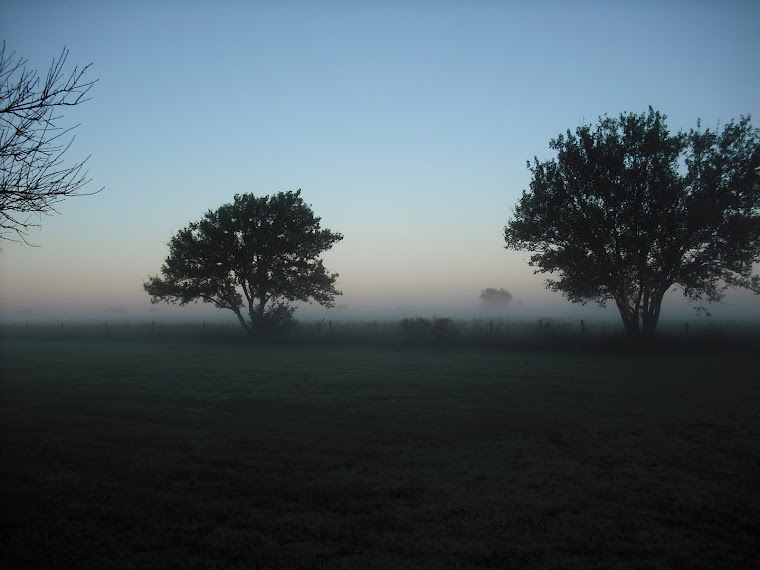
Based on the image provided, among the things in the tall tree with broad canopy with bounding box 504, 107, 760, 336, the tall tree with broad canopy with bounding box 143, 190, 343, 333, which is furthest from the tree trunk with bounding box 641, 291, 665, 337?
the tall tree with broad canopy with bounding box 143, 190, 343, 333

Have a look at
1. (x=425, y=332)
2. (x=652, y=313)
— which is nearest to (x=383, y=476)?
(x=425, y=332)

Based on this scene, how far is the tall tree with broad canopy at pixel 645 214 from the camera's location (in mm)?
31047

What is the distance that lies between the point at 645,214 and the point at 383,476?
3058 cm

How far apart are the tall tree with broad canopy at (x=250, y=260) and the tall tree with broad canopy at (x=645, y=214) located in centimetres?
2094

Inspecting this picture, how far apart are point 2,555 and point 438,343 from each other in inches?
1237

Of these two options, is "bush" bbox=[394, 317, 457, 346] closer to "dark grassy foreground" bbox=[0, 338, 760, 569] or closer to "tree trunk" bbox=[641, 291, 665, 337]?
"tree trunk" bbox=[641, 291, 665, 337]

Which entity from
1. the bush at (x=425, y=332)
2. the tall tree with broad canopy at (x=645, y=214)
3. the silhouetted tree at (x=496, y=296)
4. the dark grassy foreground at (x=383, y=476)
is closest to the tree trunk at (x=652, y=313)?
the tall tree with broad canopy at (x=645, y=214)

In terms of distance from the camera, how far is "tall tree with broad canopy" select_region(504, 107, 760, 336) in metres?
31.0

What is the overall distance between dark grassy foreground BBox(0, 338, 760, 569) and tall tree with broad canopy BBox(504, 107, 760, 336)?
1688cm

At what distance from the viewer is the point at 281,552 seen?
5.36m

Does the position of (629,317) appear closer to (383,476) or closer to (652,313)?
(652,313)

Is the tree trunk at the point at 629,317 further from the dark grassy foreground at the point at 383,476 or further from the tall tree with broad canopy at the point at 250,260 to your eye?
the tall tree with broad canopy at the point at 250,260

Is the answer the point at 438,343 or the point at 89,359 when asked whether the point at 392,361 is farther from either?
the point at 89,359

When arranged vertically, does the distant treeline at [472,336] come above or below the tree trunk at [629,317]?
below
